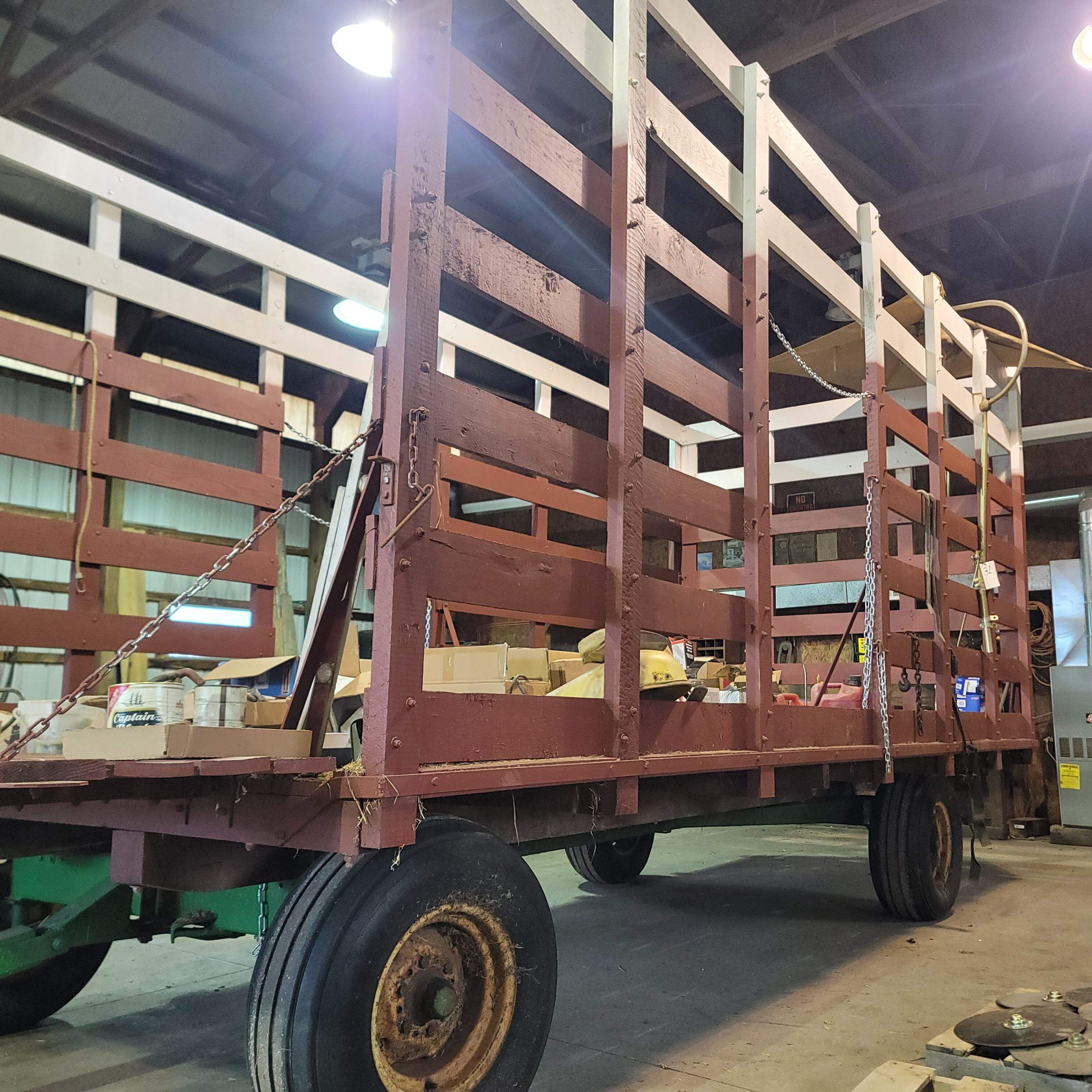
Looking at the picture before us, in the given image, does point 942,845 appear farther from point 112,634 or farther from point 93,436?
point 93,436

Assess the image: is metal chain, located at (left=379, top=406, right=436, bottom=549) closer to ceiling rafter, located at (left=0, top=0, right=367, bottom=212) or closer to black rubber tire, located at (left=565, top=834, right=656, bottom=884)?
black rubber tire, located at (left=565, top=834, right=656, bottom=884)

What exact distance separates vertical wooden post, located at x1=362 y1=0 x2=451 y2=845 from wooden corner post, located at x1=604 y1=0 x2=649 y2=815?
0.71m

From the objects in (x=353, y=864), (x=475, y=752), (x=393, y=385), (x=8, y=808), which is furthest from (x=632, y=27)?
(x=8, y=808)

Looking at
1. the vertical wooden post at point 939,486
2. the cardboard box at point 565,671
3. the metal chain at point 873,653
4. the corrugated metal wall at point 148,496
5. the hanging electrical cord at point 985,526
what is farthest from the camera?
the corrugated metal wall at point 148,496

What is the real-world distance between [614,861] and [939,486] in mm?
3083

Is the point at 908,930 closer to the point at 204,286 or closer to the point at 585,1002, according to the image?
the point at 585,1002

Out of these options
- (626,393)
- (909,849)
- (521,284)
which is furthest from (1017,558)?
(521,284)

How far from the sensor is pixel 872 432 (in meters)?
4.85

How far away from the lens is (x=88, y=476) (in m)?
4.04

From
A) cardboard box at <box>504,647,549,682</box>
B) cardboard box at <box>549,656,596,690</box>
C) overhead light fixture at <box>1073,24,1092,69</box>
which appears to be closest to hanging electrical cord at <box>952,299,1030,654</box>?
overhead light fixture at <box>1073,24,1092,69</box>

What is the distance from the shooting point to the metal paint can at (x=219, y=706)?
2256 millimetres

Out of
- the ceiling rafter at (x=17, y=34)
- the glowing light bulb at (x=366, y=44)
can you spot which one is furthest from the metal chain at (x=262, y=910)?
the ceiling rafter at (x=17, y=34)

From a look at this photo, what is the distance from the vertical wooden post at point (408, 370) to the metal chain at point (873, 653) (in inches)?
114

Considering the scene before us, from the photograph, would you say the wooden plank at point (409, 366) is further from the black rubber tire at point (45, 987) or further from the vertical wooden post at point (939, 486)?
the vertical wooden post at point (939, 486)
